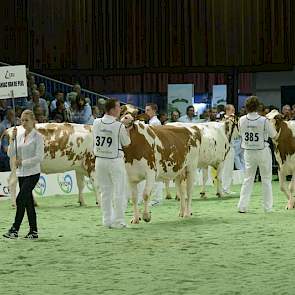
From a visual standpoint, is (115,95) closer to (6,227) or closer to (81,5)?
(81,5)

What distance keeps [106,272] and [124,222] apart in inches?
147

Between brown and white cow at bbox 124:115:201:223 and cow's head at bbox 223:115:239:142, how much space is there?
14.0ft

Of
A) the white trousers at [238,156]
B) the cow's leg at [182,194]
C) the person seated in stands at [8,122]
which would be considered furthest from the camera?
the white trousers at [238,156]

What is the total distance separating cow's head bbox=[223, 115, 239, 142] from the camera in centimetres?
1930

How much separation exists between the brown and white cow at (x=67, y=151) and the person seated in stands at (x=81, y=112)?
14.0 feet

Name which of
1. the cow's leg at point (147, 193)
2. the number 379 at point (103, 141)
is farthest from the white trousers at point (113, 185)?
the cow's leg at point (147, 193)

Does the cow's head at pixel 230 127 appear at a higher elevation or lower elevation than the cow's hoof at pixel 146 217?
higher

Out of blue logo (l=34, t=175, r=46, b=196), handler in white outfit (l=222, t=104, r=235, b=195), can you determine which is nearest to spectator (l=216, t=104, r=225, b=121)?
handler in white outfit (l=222, t=104, r=235, b=195)

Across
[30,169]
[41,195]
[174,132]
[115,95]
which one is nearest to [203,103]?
[115,95]

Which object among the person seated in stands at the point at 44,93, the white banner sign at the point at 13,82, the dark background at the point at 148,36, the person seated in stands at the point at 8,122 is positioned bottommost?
the person seated in stands at the point at 8,122

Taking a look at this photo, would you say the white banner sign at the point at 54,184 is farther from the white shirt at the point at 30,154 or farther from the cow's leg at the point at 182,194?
the white shirt at the point at 30,154

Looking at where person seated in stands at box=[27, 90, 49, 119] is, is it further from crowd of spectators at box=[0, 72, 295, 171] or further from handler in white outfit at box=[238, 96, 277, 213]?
handler in white outfit at box=[238, 96, 277, 213]

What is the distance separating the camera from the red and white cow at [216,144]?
18.2 meters

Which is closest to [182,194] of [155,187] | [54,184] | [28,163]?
[155,187]
